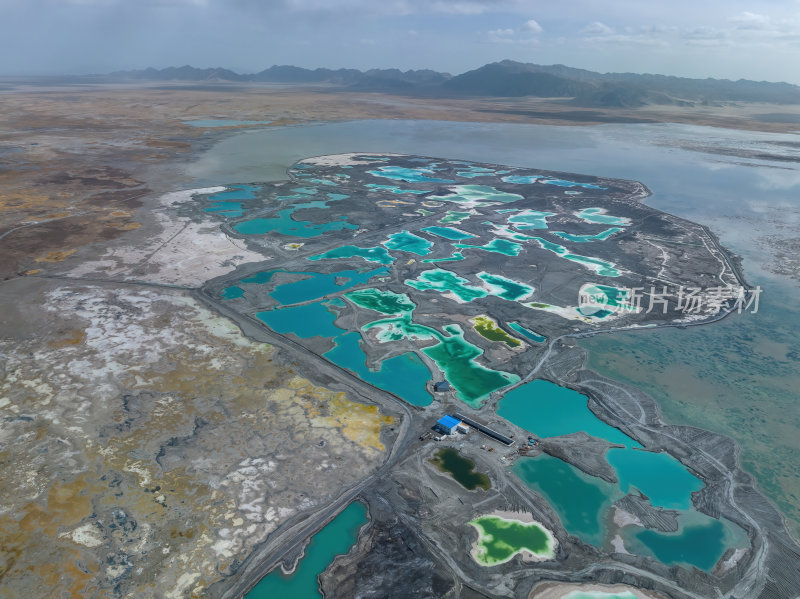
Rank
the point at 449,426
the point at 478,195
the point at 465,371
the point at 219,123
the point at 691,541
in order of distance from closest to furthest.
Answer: the point at 691,541 → the point at 449,426 → the point at 465,371 → the point at 478,195 → the point at 219,123

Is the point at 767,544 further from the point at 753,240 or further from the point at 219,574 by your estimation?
the point at 753,240

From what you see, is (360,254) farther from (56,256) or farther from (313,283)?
(56,256)

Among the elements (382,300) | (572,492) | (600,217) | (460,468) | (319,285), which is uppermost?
(600,217)

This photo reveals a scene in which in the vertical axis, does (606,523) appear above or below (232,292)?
below

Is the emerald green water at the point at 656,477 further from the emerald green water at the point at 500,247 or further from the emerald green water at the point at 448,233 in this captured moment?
the emerald green water at the point at 448,233

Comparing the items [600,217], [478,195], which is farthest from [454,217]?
[600,217]

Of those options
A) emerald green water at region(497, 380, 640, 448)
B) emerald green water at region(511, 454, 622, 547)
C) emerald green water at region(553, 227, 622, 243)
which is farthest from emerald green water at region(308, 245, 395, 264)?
emerald green water at region(511, 454, 622, 547)
